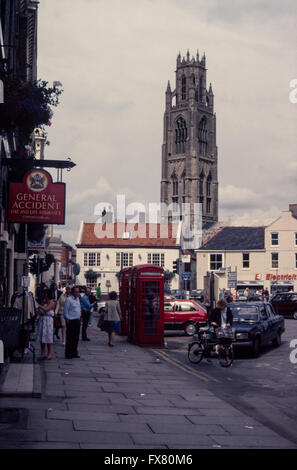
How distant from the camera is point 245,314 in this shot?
66.3ft

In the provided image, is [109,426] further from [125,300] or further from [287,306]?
[287,306]

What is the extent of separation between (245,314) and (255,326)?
131 cm

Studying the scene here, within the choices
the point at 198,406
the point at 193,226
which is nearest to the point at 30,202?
the point at 198,406

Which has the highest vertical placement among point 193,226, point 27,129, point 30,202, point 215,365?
point 193,226

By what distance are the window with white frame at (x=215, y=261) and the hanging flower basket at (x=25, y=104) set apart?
62331mm

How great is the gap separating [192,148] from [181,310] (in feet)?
347

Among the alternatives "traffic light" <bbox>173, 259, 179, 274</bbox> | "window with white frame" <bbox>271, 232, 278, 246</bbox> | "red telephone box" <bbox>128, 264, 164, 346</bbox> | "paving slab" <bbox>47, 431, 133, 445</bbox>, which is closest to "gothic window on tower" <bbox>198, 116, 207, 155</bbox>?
"window with white frame" <bbox>271, 232, 278, 246</bbox>

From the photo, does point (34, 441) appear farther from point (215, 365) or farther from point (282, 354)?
point (282, 354)

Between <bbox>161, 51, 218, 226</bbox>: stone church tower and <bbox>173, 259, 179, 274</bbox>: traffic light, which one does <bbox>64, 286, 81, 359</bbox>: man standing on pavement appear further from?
<bbox>161, 51, 218, 226</bbox>: stone church tower

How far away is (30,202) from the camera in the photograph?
17.5 meters

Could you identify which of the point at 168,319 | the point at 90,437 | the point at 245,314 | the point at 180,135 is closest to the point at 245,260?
the point at 168,319

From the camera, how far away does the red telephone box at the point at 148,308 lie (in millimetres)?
21562

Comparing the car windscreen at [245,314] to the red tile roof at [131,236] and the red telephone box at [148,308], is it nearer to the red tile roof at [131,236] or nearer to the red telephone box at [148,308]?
the red telephone box at [148,308]

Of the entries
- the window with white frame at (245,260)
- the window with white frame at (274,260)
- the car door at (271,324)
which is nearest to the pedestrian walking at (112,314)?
the car door at (271,324)
